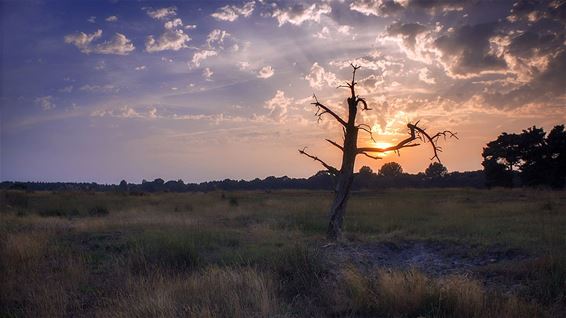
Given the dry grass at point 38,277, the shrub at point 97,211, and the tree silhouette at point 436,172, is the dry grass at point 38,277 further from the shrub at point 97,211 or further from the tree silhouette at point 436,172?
the tree silhouette at point 436,172

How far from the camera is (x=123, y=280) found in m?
9.41

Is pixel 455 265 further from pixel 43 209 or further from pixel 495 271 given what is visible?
pixel 43 209

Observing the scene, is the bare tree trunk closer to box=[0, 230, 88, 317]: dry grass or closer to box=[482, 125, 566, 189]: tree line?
box=[0, 230, 88, 317]: dry grass

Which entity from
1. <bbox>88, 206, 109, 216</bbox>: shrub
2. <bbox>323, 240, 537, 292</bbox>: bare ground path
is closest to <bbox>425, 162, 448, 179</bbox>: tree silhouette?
<bbox>88, 206, 109, 216</bbox>: shrub

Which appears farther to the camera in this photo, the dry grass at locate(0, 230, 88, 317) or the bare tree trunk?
the bare tree trunk

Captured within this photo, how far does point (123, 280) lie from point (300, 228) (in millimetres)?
9597

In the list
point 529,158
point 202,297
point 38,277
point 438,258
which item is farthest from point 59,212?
point 529,158

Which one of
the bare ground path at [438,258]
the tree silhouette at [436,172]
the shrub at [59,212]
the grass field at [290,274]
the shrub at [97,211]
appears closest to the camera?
the grass field at [290,274]

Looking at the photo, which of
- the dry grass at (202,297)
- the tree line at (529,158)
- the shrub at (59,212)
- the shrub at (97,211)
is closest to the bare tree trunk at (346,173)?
the dry grass at (202,297)

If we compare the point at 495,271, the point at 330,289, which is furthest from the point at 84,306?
the point at 495,271

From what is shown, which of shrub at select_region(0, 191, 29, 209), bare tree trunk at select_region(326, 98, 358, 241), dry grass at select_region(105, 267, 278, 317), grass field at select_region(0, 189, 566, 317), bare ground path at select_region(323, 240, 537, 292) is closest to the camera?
dry grass at select_region(105, 267, 278, 317)

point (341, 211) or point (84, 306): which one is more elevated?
point (341, 211)

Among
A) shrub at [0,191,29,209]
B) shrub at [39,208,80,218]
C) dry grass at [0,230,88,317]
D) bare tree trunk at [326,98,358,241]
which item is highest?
bare tree trunk at [326,98,358,241]

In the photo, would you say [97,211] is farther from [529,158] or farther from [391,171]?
[391,171]
